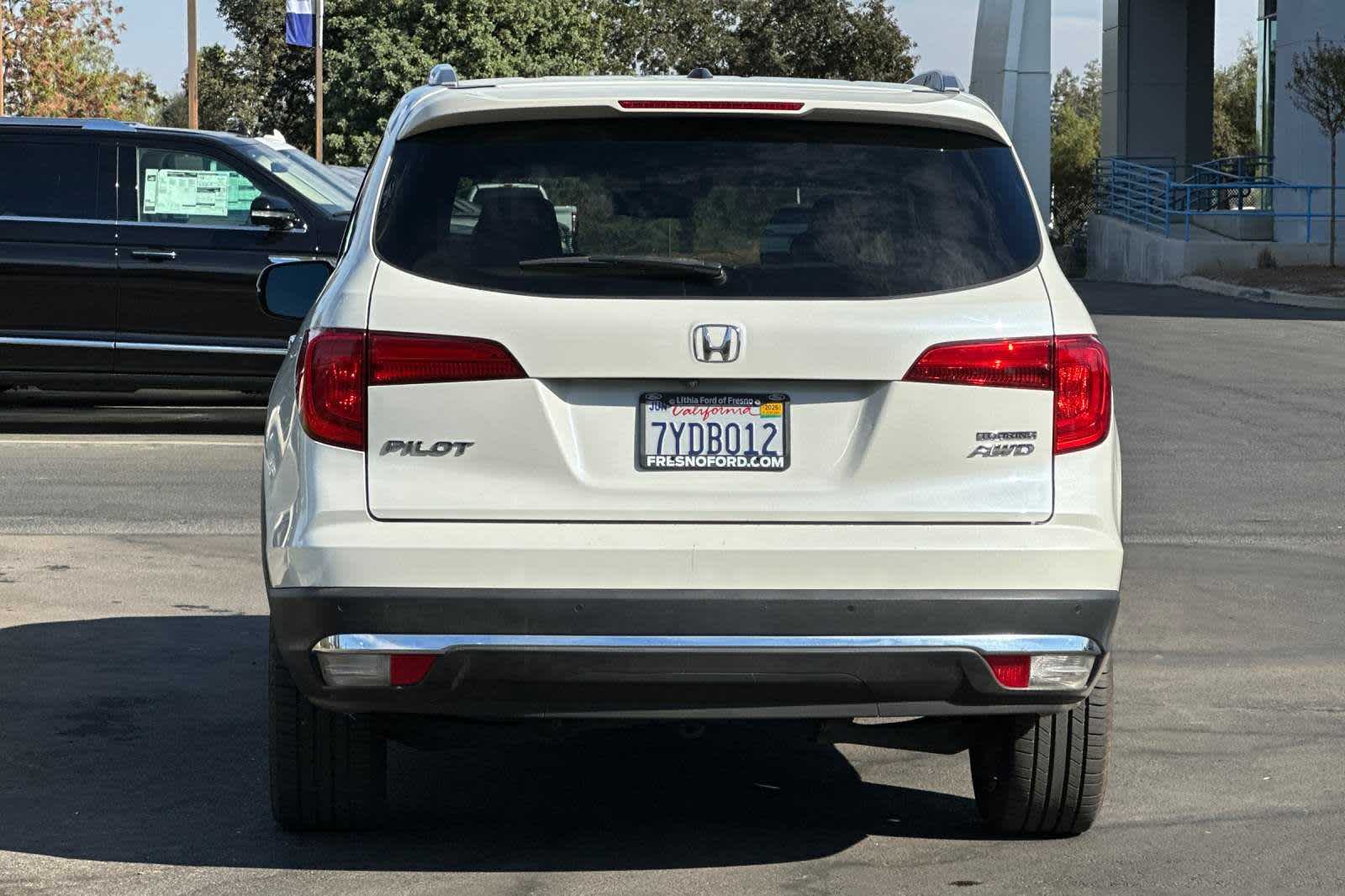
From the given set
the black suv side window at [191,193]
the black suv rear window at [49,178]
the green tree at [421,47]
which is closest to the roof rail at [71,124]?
the black suv rear window at [49,178]

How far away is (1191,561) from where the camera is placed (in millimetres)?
9734

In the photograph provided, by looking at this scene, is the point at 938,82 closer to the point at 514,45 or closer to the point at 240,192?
the point at 240,192

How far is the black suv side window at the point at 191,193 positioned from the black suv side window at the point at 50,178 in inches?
11.1

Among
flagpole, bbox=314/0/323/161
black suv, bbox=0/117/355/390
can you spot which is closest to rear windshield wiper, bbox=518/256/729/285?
black suv, bbox=0/117/355/390

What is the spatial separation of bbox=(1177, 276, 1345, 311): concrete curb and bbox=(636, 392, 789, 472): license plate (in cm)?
2651

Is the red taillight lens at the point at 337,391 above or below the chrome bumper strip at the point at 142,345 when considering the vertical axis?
above

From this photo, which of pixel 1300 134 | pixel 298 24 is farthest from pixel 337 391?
pixel 298 24

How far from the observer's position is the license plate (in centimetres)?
448

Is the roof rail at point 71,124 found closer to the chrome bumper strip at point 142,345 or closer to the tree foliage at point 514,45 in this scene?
the chrome bumper strip at point 142,345

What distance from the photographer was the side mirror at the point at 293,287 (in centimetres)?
624

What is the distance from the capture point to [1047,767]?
16.6 ft

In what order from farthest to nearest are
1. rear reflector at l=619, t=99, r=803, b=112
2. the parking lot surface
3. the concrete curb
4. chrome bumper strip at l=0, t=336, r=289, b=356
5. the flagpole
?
1. the flagpole
2. the concrete curb
3. chrome bumper strip at l=0, t=336, r=289, b=356
4. the parking lot surface
5. rear reflector at l=619, t=99, r=803, b=112

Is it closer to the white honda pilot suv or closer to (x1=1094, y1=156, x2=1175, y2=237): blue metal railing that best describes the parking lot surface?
the white honda pilot suv

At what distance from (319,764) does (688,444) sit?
4.23ft
